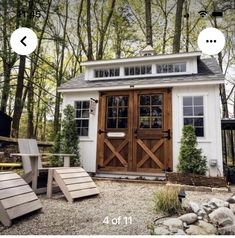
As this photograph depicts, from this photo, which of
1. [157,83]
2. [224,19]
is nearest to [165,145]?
[157,83]

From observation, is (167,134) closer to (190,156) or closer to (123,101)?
(190,156)

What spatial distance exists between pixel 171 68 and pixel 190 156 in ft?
7.95

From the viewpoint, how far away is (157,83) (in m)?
5.31

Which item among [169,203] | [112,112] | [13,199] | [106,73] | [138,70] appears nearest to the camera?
[13,199]

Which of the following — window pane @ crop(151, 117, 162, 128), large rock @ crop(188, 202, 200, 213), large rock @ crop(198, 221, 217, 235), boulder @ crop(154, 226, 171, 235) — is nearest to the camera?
boulder @ crop(154, 226, 171, 235)

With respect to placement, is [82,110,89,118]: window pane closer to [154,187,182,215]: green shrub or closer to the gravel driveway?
the gravel driveway

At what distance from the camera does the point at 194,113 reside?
5.16 m

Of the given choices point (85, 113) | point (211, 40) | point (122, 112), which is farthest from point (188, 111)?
point (211, 40)

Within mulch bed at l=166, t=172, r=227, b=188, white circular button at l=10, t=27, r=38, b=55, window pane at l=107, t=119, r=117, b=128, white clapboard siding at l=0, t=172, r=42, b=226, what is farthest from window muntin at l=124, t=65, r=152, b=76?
white clapboard siding at l=0, t=172, r=42, b=226

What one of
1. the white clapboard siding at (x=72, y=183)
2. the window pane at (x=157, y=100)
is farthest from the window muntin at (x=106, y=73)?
the white clapboard siding at (x=72, y=183)

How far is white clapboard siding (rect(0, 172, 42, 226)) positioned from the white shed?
3095 millimetres

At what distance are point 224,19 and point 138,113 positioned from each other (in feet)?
9.91

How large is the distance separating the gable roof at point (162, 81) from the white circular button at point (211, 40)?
2388 millimetres

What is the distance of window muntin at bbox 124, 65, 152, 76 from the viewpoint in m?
6.13
